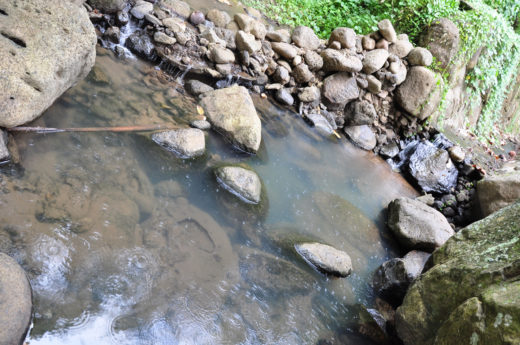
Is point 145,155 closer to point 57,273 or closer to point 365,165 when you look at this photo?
point 57,273

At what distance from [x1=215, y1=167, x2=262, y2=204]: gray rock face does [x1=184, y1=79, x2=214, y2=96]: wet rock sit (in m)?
1.82

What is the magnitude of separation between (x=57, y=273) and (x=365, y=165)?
18.2ft

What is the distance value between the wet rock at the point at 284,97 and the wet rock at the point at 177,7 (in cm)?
221

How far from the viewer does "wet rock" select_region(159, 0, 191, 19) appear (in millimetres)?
6598

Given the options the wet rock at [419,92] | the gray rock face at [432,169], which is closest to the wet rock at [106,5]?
the wet rock at [419,92]

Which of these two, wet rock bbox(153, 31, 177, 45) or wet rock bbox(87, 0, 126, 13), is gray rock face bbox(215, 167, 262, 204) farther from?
wet rock bbox(87, 0, 126, 13)

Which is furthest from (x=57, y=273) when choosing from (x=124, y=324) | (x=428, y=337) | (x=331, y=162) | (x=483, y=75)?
(x=483, y=75)

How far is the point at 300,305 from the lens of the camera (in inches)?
145

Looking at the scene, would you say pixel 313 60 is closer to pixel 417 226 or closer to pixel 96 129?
pixel 417 226

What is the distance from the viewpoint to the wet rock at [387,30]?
7902mm

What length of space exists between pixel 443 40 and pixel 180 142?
6591 millimetres

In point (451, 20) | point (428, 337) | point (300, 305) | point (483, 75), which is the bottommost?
point (300, 305)

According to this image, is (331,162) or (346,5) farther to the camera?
(346,5)

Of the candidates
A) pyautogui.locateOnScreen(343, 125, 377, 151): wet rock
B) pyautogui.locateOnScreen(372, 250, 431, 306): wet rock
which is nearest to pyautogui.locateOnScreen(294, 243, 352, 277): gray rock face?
pyautogui.locateOnScreen(372, 250, 431, 306): wet rock
